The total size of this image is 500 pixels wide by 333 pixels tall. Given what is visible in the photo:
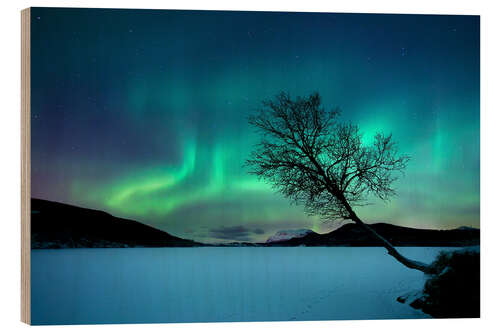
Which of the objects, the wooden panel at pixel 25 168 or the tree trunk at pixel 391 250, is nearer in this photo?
the wooden panel at pixel 25 168

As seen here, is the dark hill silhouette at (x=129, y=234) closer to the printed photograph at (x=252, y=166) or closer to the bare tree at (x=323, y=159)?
the printed photograph at (x=252, y=166)

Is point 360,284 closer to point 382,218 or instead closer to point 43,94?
point 382,218

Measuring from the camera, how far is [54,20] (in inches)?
223

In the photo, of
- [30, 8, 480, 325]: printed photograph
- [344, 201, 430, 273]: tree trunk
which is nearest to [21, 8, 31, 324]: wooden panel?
[30, 8, 480, 325]: printed photograph

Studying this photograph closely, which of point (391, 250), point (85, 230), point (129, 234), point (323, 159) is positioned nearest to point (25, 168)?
point (85, 230)

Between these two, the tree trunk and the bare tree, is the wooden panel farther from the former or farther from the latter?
the tree trunk

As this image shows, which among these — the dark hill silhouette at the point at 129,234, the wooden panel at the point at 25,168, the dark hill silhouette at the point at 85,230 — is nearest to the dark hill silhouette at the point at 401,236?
the dark hill silhouette at the point at 129,234

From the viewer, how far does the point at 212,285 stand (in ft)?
18.7

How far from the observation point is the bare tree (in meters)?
5.89

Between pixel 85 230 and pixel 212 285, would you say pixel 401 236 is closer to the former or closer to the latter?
pixel 212 285

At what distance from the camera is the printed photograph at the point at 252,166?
5.64 meters
